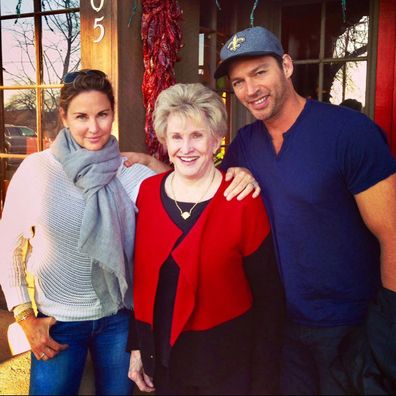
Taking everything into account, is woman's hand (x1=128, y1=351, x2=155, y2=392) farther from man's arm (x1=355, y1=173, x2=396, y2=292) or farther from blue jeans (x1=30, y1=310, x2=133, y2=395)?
man's arm (x1=355, y1=173, x2=396, y2=292)

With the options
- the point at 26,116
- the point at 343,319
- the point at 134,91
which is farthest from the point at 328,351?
the point at 26,116

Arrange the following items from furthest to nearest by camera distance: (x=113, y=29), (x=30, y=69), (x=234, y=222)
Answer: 1. (x=30, y=69)
2. (x=113, y=29)
3. (x=234, y=222)

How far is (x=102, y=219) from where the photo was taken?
5.98 ft

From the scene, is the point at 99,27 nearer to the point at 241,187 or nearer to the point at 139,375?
the point at 241,187

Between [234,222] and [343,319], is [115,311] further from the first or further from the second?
[343,319]

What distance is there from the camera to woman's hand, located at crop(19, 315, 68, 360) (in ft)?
5.90

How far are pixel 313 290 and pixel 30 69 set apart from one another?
2982mm

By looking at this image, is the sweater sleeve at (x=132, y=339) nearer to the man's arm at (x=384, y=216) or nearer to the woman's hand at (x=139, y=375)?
the woman's hand at (x=139, y=375)

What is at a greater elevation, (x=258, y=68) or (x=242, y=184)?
(x=258, y=68)

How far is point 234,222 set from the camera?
1.67m

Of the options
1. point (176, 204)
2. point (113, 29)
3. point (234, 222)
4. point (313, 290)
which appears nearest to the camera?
point (234, 222)

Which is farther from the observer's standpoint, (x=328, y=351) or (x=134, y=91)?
(x=134, y=91)

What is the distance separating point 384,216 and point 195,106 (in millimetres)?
790

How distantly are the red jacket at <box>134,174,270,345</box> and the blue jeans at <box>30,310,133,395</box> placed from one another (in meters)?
0.23
